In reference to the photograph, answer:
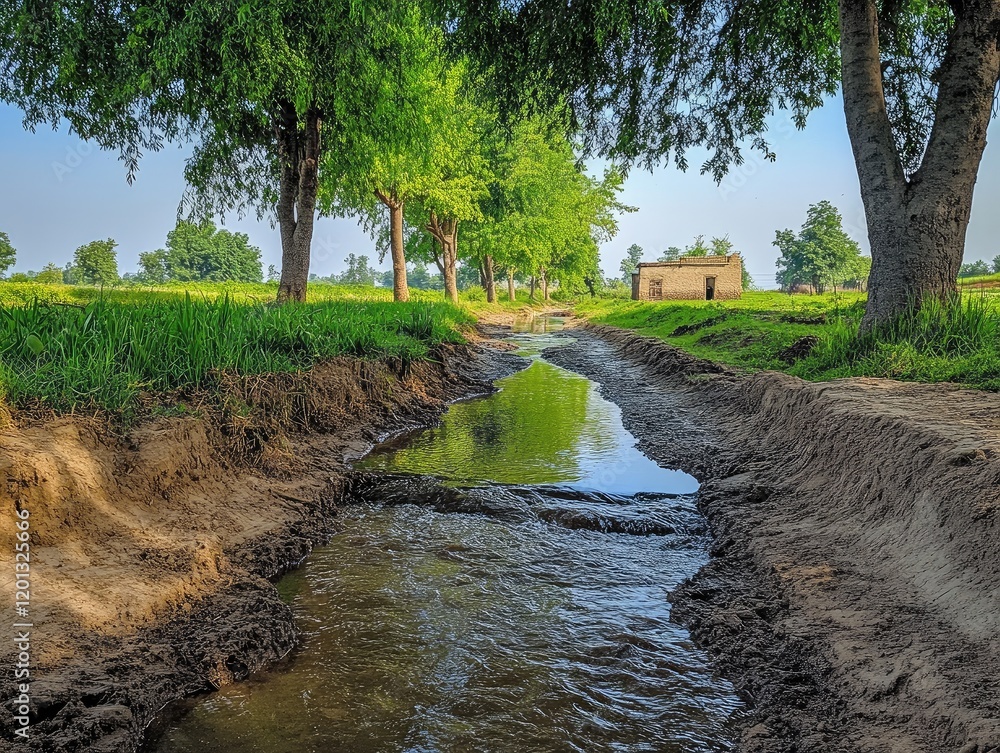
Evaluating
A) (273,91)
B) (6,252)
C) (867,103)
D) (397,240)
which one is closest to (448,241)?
(397,240)

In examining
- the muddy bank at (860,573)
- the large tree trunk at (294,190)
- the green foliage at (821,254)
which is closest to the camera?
the muddy bank at (860,573)

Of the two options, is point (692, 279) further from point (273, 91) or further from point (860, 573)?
point (860, 573)

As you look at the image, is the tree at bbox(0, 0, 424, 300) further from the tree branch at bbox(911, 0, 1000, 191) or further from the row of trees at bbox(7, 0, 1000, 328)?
the tree branch at bbox(911, 0, 1000, 191)

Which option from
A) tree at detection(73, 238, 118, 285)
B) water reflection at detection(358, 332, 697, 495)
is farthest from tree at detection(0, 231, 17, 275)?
water reflection at detection(358, 332, 697, 495)

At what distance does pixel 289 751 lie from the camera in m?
2.84

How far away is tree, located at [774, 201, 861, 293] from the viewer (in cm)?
7789

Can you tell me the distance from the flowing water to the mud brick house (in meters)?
36.5

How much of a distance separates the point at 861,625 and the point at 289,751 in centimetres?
301

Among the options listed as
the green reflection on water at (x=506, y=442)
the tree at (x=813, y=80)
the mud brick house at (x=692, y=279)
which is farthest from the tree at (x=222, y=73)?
the mud brick house at (x=692, y=279)

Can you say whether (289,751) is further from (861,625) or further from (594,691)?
(861,625)

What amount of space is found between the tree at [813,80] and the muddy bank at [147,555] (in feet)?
25.1

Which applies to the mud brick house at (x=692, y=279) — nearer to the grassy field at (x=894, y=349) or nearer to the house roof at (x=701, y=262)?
the house roof at (x=701, y=262)

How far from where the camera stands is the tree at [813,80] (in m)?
8.18

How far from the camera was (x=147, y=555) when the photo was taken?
399cm
